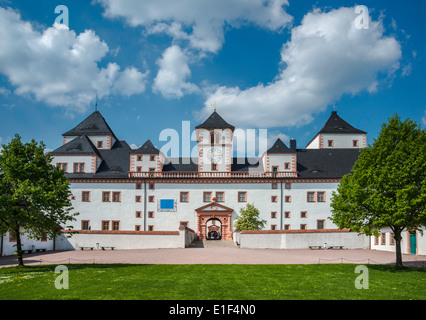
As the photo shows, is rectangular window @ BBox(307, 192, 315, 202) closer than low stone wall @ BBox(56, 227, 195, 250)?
No

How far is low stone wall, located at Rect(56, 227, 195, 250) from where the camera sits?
36562mm

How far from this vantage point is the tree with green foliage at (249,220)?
43.2m

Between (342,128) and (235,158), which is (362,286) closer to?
(235,158)

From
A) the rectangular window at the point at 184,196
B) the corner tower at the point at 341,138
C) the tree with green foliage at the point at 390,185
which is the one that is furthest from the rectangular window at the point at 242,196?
the tree with green foliage at the point at 390,185

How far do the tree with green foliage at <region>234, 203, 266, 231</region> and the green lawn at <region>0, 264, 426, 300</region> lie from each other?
835 inches

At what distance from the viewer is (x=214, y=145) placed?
49.4 metres

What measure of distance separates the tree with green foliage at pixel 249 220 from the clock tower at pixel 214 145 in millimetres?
6485

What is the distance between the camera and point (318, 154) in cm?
5188

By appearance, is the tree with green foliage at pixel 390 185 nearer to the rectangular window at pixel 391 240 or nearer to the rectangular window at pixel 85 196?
the rectangular window at pixel 391 240

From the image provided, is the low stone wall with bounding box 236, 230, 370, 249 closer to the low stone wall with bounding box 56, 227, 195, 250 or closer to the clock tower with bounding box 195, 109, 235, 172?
the low stone wall with bounding box 56, 227, 195, 250

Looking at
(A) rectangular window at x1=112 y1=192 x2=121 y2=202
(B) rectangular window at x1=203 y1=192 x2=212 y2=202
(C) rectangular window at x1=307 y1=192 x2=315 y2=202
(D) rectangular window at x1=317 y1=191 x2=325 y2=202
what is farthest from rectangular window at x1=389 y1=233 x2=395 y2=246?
(A) rectangular window at x1=112 y1=192 x2=121 y2=202

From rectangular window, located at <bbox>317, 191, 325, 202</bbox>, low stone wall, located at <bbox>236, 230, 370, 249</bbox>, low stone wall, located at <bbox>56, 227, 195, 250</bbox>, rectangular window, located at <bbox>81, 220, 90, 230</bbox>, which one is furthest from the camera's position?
rectangular window, located at <bbox>317, 191, 325, 202</bbox>

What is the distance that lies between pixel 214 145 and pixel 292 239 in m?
17.9

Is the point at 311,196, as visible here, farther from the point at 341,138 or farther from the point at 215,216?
the point at 341,138
